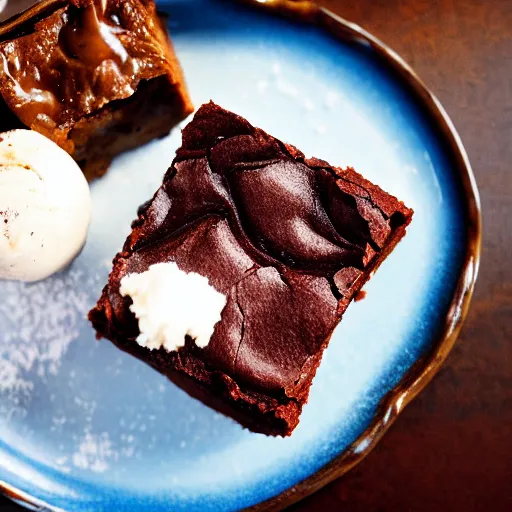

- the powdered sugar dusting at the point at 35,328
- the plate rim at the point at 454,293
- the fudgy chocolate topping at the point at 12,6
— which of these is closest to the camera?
the plate rim at the point at 454,293

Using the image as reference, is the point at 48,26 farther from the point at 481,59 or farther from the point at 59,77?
the point at 481,59

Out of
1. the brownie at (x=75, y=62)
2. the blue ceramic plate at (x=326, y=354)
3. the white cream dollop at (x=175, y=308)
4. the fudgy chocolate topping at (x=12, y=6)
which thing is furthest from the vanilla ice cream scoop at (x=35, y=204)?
the fudgy chocolate topping at (x=12, y=6)

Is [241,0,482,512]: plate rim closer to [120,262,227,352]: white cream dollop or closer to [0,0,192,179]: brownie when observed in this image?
[0,0,192,179]: brownie

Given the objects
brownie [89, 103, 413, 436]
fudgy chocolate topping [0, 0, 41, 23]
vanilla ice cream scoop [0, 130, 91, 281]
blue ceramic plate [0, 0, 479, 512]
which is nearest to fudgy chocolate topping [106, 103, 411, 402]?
brownie [89, 103, 413, 436]

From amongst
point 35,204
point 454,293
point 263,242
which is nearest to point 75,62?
point 35,204

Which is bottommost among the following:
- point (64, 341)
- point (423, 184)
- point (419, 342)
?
point (64, 341)

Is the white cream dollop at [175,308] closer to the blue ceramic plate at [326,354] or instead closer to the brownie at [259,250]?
the brownie at [259,250]

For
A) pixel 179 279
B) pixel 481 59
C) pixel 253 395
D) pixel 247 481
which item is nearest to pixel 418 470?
pixel 247 481
